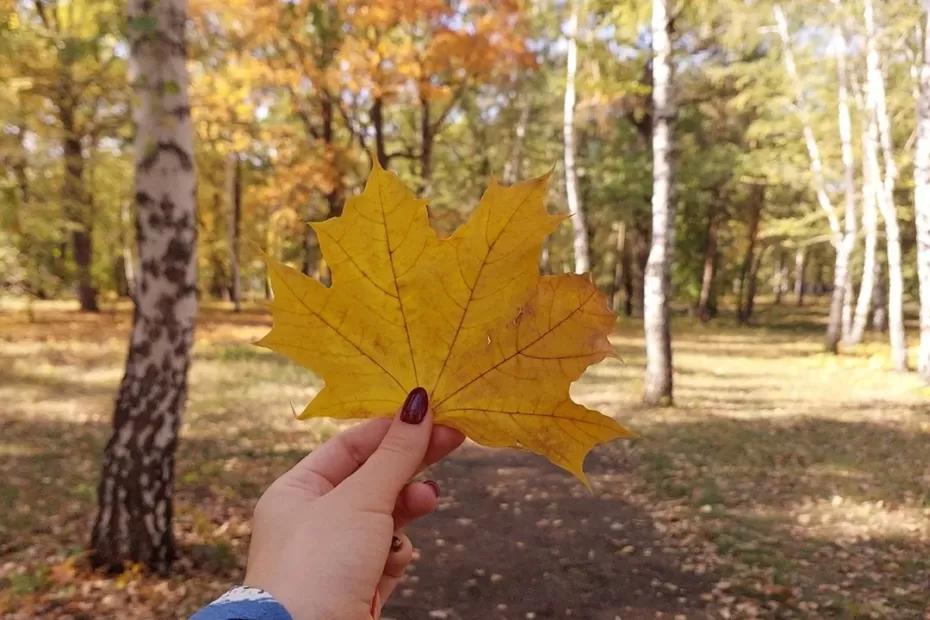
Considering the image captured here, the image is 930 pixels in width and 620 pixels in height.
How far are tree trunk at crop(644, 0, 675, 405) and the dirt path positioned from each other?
10.6ft

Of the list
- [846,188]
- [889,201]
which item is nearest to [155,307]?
[889,201]

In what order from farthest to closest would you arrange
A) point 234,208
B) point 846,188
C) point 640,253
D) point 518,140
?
point 640,253
point 234,208
point 518,140
point 846,188

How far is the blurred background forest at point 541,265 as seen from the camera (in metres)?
4.57

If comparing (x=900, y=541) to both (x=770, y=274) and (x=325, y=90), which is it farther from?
(x=770, y=274)

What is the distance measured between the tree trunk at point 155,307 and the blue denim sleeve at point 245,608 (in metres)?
3.26

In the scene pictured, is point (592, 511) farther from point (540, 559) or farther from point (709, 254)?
point (709, 254)

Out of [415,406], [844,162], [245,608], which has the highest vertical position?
[844,162]

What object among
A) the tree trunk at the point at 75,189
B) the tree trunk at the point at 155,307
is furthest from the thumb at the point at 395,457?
the tree trunk at the point at 75,189

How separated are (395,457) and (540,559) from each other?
13.5ft

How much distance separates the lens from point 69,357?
13.2 m

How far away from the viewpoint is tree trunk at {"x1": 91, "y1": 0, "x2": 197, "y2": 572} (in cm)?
384

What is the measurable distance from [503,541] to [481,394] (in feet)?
14.6

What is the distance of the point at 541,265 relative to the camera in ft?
53.5

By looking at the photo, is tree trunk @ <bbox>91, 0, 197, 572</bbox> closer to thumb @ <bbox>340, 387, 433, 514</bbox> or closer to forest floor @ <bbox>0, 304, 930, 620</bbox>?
forest floor @ <bbox>0, 304, 930, 620</bbox>
